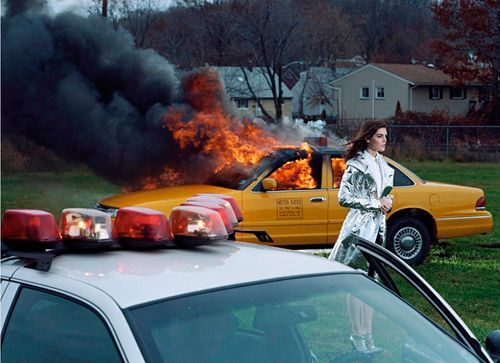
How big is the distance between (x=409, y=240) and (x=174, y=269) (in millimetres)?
8181

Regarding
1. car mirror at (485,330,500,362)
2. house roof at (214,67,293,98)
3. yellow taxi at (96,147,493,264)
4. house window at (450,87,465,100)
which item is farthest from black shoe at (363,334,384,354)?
house window at (450,87,465,100)

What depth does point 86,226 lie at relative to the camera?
10.5 feet

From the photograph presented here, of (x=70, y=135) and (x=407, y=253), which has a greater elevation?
(x=70, y=135)

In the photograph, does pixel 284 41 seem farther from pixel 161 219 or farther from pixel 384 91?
pixel 161 219

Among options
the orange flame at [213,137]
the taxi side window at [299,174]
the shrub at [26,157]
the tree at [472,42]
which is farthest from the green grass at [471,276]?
the tree at [472,42]

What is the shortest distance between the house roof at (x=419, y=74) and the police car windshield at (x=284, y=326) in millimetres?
55776

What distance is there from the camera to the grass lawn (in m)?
8.24

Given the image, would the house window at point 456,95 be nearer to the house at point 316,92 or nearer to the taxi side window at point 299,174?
the house at point 316,92

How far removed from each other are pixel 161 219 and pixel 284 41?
34927 mm

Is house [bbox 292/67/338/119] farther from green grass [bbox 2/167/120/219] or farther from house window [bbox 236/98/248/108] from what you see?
green grass [bbox 2/167/120/219]

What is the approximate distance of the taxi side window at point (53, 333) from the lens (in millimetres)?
2805

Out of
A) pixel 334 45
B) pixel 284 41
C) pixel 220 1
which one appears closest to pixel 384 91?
pixel 334 45

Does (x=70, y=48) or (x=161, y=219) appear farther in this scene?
(x=70, y=48)

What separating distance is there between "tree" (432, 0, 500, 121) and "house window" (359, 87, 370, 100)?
1618cm
